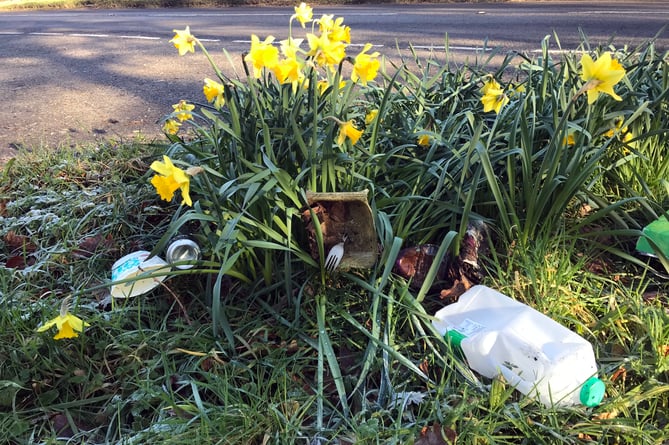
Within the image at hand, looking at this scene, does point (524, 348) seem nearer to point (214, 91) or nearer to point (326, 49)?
point (326, 49)

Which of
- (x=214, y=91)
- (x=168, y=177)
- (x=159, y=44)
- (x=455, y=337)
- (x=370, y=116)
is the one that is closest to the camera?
(x=168, y=177)

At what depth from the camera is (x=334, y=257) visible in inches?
74.5

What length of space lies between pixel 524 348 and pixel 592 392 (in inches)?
8.4

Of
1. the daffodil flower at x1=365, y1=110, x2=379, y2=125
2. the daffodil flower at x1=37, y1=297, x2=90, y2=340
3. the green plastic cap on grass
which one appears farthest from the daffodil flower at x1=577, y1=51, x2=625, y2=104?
the daffodil flower at x1=37, y1=297, x2=90, y2=340

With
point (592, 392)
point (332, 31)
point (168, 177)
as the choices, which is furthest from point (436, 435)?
point (332, 31)

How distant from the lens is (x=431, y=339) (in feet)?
5.94

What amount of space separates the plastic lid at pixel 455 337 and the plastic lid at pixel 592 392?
1.17ft

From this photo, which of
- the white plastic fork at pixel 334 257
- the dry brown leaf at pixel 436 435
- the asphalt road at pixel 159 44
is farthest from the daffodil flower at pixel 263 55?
the asphalt road at pixel 159 44

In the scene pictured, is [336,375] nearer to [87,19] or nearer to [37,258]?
[37,258]

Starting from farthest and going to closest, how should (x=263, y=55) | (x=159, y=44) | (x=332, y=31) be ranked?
(x=159, y=44) → (x=332, y=31) → (x=263, y=55)

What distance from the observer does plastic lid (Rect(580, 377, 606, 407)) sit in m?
1.50

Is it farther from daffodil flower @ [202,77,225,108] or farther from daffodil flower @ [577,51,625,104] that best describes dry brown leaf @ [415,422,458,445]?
daffodil flower @ [202,77,225,108]

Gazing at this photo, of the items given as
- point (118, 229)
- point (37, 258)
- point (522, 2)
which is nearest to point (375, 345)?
point (118, 229)

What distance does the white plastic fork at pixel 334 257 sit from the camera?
1.89 m
